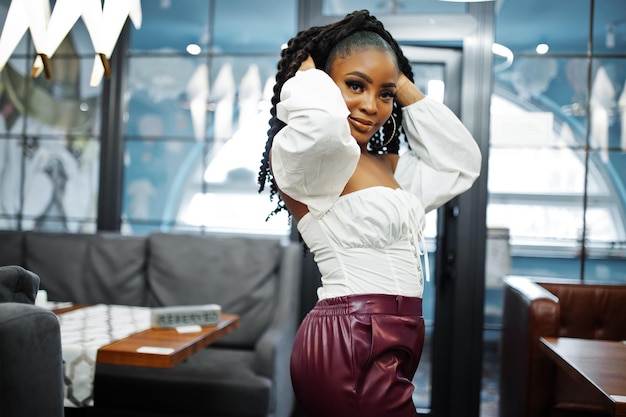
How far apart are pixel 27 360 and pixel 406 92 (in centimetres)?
100

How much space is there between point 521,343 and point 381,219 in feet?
5.11

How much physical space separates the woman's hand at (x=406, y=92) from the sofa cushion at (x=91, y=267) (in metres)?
2.05

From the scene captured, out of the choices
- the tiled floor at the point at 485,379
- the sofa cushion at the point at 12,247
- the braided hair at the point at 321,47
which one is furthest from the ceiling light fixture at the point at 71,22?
the tiled floor at the point at 485,379

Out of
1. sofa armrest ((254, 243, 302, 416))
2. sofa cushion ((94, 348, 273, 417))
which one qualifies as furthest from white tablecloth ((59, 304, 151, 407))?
sofa armrest ((254, 243, 302, 416))

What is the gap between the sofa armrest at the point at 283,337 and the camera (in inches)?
97.0

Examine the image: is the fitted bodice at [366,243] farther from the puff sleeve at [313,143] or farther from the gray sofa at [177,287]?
the gray sofa at [177,287]

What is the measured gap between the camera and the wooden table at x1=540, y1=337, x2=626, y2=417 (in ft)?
4.39

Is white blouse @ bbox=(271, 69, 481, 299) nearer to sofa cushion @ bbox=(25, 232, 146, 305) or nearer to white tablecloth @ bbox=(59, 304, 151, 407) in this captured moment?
white tablecloth @ bbox=(59, 304, 151, 407)

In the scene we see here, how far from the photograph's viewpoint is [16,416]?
2.68ft

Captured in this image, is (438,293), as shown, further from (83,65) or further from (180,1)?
(83,65)

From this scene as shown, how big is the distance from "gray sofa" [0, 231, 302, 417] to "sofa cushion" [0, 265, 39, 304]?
1.53 metres

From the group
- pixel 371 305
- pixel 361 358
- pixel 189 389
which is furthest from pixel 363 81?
pixel 189 389

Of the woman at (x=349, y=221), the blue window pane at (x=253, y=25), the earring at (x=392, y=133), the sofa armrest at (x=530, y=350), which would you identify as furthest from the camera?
the blue window pane at (x=253, y=25)

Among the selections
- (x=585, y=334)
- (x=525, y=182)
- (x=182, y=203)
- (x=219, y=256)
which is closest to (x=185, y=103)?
(x=182, y=203)
